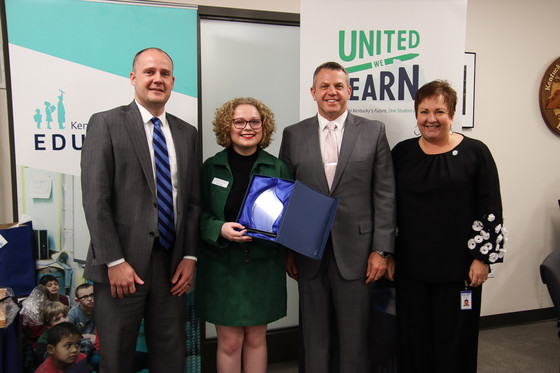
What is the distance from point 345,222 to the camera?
77.2 inches

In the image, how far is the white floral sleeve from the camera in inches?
73.1

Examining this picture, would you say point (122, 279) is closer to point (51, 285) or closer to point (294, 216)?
point (294, 216)

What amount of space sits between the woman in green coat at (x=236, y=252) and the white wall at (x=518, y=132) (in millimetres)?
2351

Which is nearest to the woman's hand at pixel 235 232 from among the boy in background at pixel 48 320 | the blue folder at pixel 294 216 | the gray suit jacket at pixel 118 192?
the blue folder at pixel 294 216

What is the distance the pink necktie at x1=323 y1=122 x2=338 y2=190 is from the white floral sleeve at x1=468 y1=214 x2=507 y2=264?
2.40 feet

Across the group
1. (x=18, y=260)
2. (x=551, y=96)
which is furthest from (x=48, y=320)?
(x=551, y=96)

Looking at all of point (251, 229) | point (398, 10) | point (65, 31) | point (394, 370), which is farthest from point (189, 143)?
point (394, 370)

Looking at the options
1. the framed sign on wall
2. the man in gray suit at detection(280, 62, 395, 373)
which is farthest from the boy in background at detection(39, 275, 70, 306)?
the framed sign on wall

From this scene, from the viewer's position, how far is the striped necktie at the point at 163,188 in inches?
68.6

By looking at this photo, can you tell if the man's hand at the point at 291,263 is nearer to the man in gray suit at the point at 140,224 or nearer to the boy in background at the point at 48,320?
the man in gray suit at the point at 140,224

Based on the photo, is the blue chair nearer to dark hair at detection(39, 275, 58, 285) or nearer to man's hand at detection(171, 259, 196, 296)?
man's hand at detection(171, 259, 196, 296)

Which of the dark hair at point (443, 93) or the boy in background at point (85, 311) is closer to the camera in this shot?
the dark hair at point (443, 93)

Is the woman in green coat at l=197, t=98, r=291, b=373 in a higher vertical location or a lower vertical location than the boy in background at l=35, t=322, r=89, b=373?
higher

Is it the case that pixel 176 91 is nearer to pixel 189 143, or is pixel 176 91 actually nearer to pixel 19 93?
pixel 189 143
